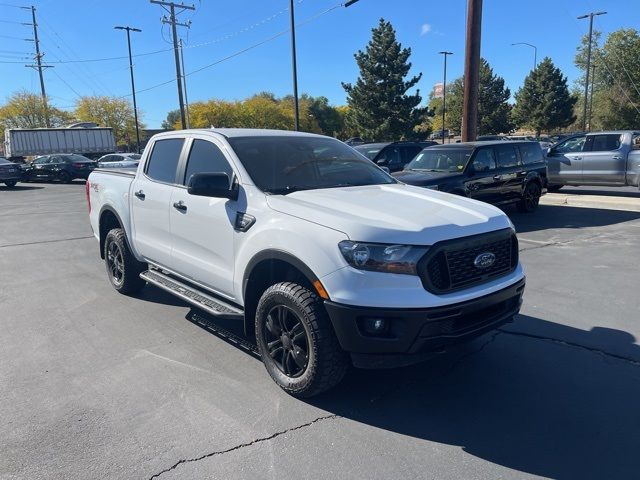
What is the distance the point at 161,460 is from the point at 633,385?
3.26 m

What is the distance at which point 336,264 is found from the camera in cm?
308

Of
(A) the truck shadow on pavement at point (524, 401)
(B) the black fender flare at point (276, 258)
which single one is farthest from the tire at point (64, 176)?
(B) the black fender flare at point (276, 258)

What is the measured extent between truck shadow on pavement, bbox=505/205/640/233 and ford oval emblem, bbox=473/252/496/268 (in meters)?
6.60

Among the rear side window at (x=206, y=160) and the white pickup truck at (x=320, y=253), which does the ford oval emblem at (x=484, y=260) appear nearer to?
the white pickup truck at (x=320, y=253)

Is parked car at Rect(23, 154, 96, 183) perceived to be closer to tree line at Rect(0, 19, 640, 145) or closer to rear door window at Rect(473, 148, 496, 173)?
rear door window at Rect(473, 148, 496, 173)

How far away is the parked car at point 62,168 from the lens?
83.6ft

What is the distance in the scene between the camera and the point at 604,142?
1338cm

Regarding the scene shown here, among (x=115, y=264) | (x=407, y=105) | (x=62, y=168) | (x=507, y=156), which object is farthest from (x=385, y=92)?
(x=115, y=264)

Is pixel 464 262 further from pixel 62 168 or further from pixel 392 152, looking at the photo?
pixel 62 168

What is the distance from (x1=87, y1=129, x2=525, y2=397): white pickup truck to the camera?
10.00 ft

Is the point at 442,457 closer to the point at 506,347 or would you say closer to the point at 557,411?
the point at 557,411

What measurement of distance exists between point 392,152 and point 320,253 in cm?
1114

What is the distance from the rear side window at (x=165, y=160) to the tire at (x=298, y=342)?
78.8 inches

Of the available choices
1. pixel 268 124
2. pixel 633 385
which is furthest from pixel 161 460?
pixel 268 124
